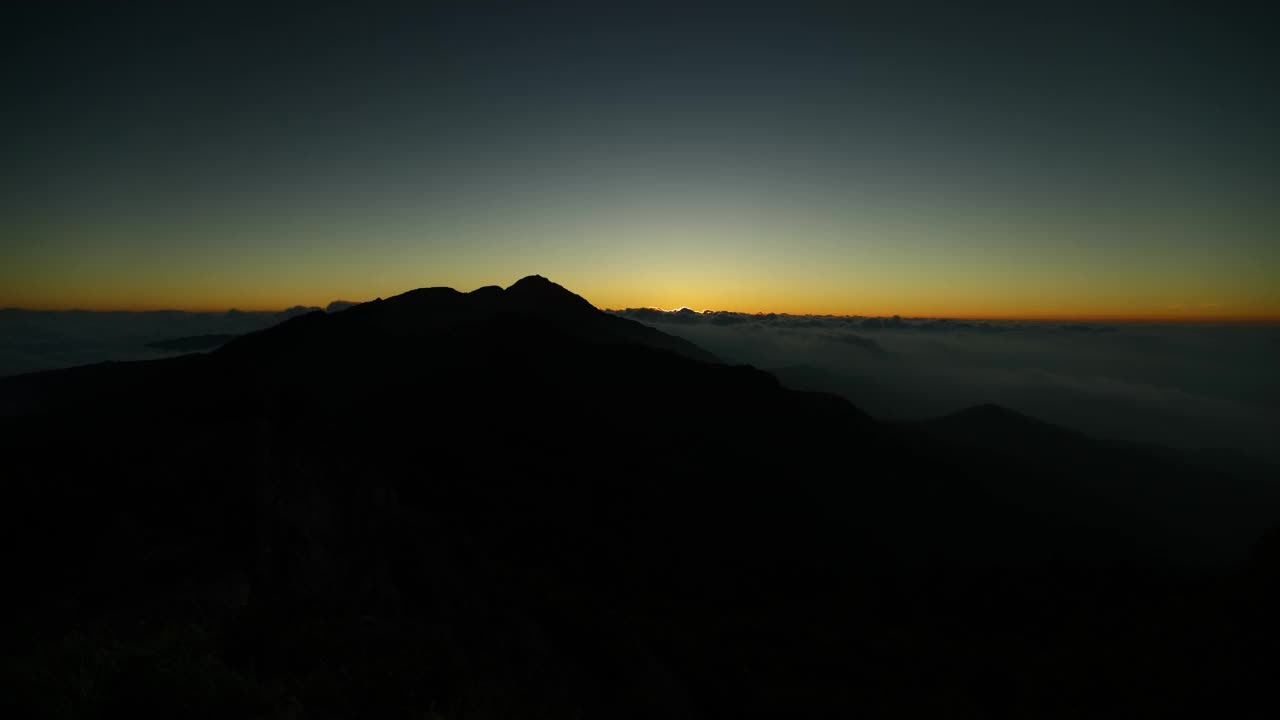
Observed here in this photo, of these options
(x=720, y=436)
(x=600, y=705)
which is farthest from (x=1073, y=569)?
(x=600, y=705)

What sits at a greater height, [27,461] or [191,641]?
[191,641]

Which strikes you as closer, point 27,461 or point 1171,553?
point 27,461

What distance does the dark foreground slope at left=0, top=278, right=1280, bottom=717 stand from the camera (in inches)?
366

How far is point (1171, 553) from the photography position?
550ft

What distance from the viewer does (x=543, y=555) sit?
3410 inches

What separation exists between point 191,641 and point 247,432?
17.6 metres

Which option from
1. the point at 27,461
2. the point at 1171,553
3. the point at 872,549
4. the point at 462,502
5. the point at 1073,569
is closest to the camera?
the point at 27,461

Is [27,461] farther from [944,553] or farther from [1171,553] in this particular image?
[1171,553]

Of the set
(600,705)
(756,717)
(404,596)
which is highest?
(404,596)

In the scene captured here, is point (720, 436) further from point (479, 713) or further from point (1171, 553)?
point (1171, 553)

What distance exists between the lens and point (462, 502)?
307 feet

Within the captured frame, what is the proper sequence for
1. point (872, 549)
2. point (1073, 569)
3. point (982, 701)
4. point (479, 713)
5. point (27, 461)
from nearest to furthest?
point (479, 713), point (27, 461), point (982, 701), point (872, 549), point (1073, 569)

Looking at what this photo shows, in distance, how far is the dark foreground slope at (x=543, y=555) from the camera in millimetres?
9305

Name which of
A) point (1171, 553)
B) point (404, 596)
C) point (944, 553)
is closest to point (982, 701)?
point (944, 553)
